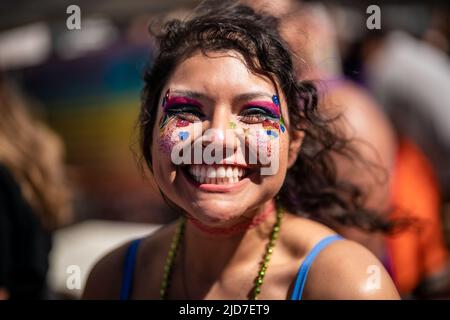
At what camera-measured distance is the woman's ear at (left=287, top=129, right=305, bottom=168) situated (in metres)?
1.70

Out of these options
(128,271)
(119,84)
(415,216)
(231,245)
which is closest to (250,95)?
(231,245)

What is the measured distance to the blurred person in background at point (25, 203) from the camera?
250 centimetres

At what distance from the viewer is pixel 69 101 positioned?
4.62 meters

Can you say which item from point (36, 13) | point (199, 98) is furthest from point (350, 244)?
point (36, 13)

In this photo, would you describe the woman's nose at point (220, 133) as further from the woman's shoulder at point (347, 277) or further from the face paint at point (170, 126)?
the woman's shoulder at point (347, 277)

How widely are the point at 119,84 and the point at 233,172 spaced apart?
119 inches

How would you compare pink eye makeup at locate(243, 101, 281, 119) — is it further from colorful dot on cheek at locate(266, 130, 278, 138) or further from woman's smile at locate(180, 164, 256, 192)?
woman's smile at locate(180, 164, 256, 192)

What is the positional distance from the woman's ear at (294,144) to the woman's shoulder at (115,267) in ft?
1.52

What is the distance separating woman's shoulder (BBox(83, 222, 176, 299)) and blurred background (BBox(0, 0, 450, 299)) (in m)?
1.52

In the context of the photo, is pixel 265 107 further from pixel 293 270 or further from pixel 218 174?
pixel 293 270

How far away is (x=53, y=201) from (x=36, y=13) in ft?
7.47

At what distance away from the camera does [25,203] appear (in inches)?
102

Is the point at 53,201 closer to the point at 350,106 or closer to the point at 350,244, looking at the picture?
the point at 350,106

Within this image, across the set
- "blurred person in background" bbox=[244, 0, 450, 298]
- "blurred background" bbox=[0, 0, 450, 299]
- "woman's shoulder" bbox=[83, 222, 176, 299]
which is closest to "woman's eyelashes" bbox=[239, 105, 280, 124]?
"woman's shoulder" bbox=[83, 222, 176, 299]
